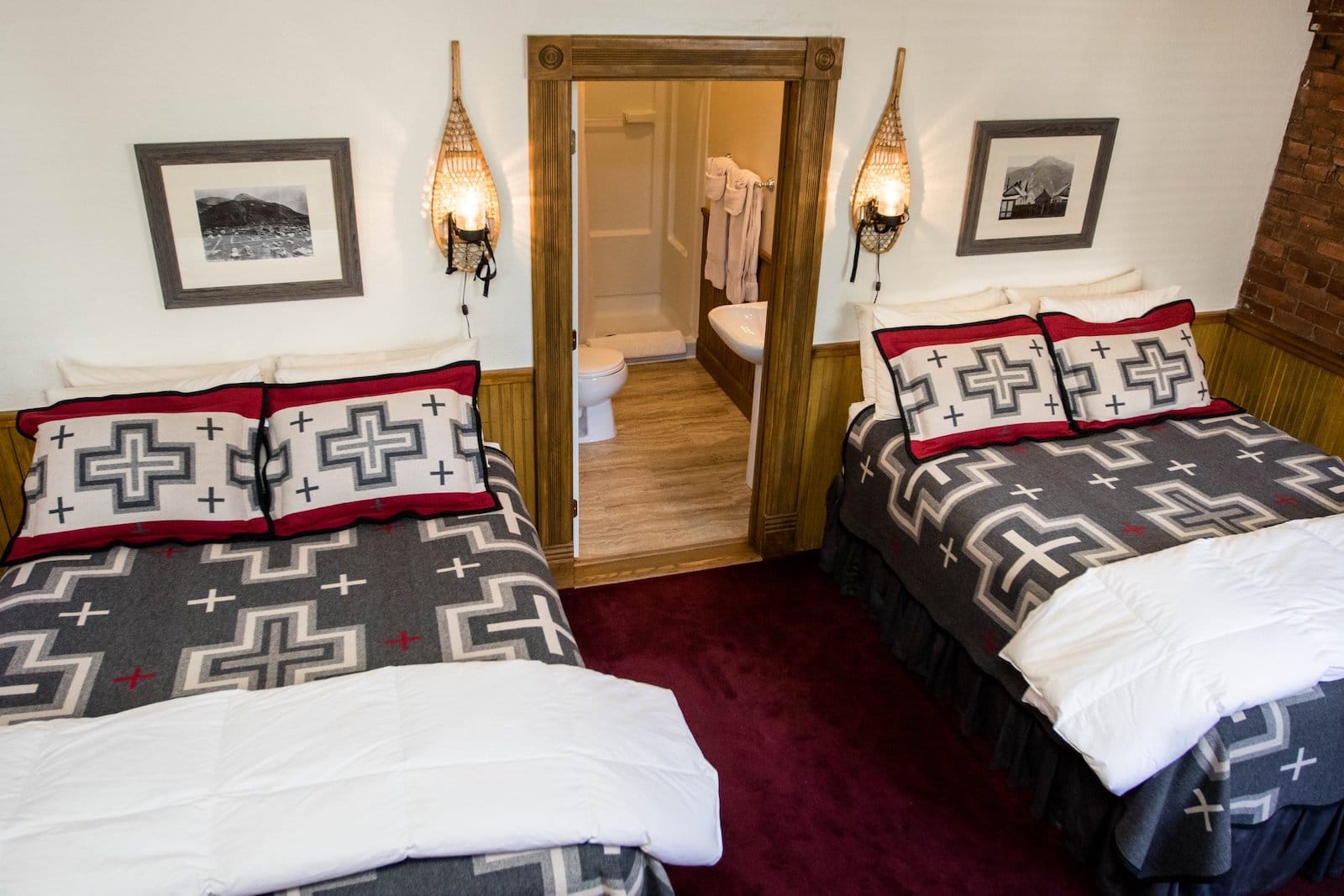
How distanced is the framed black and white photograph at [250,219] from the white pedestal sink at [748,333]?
1.57 m

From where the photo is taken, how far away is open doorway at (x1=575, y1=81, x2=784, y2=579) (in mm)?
4234

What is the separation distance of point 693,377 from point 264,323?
8.80 ft

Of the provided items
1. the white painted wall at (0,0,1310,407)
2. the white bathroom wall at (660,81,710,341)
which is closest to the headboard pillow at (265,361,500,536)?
the white painted wall at (0,0,1310,407)

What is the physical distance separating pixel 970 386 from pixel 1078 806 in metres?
1.34

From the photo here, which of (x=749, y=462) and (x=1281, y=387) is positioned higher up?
(x=1281, y=387)

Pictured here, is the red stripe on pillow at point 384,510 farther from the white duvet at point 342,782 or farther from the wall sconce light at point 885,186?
the wall sconce light at point 885,186

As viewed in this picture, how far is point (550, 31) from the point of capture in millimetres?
2986

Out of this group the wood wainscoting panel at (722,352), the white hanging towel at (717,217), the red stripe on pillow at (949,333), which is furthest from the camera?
the white hanging towel at (717,217)

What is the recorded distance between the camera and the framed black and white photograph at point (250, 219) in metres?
2.87

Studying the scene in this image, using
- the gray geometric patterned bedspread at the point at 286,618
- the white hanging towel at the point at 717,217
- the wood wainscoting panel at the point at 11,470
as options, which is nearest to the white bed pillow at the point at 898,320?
the gray geometric patterned bedspread at the point at 286,618

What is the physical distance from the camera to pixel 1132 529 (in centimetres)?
297

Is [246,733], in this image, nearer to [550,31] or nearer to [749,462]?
[550,31]

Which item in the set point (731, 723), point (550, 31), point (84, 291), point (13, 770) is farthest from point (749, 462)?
point (13, 770)

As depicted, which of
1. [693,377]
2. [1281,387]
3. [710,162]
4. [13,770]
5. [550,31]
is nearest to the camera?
[13,770]
